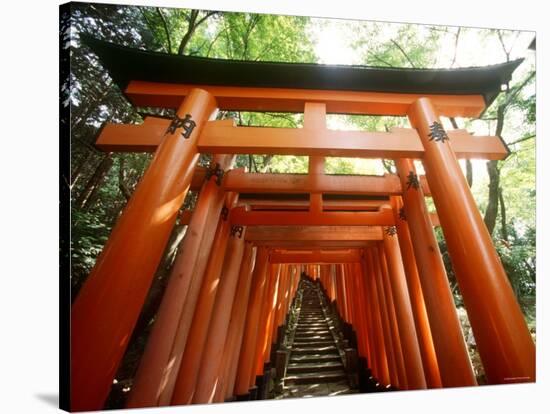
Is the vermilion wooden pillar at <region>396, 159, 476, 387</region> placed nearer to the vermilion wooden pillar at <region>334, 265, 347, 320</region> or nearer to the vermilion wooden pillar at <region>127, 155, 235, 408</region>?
the vermilion wooden pillar at <region>127, 155, 235, 408</region>

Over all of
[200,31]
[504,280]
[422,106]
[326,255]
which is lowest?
[504,280]

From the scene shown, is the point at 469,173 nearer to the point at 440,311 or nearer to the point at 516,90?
the point at 516,90

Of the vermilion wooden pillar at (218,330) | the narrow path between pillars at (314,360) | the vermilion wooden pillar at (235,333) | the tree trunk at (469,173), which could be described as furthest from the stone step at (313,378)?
the tree trunk at (469,173)

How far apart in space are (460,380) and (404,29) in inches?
150

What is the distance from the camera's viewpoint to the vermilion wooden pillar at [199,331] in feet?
9.31

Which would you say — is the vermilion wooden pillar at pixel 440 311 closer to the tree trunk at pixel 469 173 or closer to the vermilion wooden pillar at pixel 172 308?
the vermilion wooden pillar at pixel 172 308

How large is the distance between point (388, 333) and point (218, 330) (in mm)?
3341

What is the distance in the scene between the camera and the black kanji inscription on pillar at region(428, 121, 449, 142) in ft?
8.34

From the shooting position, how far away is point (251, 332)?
17.8 feet

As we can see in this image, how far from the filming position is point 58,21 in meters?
2.39

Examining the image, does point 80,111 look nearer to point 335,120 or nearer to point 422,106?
point 422,106

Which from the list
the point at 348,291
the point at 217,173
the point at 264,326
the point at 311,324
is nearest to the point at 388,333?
the point at 264,326

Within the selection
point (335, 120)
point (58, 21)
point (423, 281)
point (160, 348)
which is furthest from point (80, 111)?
point (335, 120)

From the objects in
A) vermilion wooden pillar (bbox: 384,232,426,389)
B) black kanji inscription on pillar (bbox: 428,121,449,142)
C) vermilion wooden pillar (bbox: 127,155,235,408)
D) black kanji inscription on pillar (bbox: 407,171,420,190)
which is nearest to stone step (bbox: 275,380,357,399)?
vermilion wooden pillar (bbox: 384,232,426,389)
